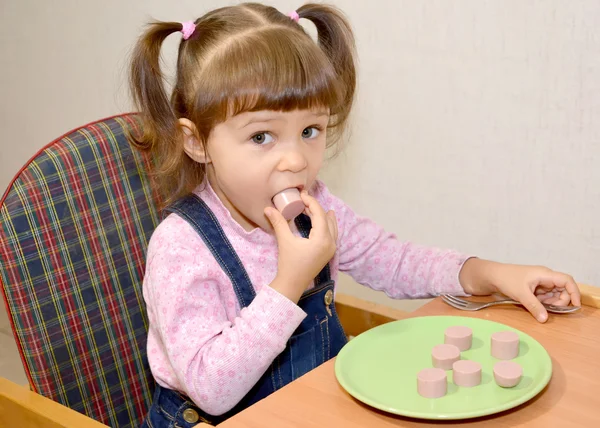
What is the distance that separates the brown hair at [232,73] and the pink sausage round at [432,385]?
1.33 feet

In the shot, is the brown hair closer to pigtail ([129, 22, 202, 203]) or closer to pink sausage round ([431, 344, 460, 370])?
pigtail ([129, 22, 202, 203])

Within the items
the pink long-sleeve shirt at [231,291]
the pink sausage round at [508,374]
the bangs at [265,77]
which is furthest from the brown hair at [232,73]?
the pink sausage round at [508,374]

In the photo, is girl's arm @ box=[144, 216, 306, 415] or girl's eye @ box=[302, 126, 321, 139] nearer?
girl's arm @ box=[144, 216, 306, 415]

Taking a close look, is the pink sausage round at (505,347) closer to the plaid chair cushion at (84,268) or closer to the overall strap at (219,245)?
the overall strap at (219,245)

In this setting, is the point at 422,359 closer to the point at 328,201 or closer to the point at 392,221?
the point at 328,201

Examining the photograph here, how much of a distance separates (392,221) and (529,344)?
900 millimetres

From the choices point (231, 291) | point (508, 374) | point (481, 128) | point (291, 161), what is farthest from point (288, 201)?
point (481, 128)

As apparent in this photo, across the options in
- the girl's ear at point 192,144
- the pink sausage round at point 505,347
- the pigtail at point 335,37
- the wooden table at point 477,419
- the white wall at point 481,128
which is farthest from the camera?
the white wall at point 481,128

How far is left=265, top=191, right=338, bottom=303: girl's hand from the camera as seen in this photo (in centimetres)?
103

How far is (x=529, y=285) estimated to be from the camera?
109cm

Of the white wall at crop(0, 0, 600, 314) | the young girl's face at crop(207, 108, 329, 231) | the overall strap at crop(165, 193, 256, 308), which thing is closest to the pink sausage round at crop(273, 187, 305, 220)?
the young girl's face at crop(207, 108, 329, 231)

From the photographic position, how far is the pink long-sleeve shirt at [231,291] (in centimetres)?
100

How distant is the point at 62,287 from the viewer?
1194 millimetres

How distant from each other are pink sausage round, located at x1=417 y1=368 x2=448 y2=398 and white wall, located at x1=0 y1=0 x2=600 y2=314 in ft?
2.51
